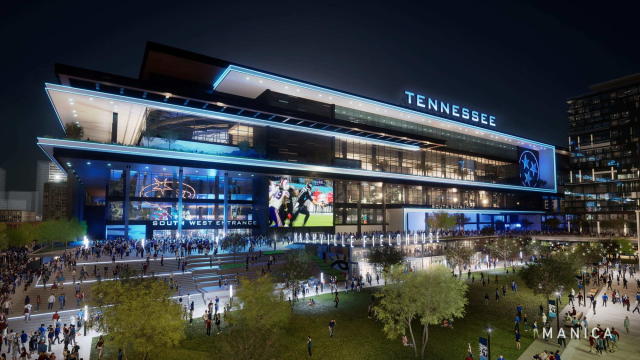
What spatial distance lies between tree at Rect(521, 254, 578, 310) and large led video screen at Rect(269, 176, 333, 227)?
3975cm

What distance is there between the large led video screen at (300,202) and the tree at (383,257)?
21.0 metres

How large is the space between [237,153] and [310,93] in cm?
1893

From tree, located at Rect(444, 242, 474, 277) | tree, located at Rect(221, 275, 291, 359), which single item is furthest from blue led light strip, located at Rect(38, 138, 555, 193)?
tree, located at Rect(221, 275, 291, 359)

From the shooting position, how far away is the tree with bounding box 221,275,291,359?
17406 mm

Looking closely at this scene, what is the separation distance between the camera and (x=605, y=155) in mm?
123125

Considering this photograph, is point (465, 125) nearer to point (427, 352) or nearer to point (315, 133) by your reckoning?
point (315, 133)

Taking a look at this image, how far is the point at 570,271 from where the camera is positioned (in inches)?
1417

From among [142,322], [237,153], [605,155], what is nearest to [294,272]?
[142,322]

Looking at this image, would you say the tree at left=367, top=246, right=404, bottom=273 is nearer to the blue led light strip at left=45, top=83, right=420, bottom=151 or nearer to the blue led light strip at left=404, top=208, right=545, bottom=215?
the blue led light strip at left=45, top=83, right=420, bottom=151

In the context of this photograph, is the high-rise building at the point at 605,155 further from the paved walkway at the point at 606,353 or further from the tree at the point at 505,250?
the paved walkway at the point at 606,353

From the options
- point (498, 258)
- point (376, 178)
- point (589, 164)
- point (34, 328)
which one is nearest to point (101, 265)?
point (34, 328)

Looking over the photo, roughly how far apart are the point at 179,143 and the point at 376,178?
39.0m

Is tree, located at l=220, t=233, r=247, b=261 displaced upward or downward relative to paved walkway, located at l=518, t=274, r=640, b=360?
upward

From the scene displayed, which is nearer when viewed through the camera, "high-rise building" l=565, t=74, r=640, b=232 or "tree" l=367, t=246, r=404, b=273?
"tree" l=367, t=246, r=404, b=273
